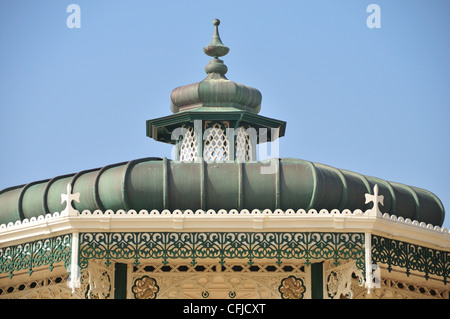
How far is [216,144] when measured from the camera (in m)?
40.8

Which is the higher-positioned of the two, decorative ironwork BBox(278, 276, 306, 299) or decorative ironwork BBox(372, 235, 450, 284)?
decorative ironwork BBox(372, 235, 450, 284)

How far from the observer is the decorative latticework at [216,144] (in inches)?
1603

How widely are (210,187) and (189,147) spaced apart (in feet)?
13.3

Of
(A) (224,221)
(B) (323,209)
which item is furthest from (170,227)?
(B) (323,209)

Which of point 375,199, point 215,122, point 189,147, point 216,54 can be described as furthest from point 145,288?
point 216,54

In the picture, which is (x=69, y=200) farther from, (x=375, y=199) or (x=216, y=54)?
(x=216, y=54)

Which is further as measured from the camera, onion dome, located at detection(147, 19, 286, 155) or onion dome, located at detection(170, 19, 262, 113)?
onion dome, located at detection(170, 19, 262, 113)

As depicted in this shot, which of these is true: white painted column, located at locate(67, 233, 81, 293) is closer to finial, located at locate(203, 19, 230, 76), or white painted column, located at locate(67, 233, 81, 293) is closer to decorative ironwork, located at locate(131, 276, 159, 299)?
decorative ironwork, located at locate(131, 276, 159, 299)

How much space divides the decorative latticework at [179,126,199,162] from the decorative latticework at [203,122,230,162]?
280 millimetres

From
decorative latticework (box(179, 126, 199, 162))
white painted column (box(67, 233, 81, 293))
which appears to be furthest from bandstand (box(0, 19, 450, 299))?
decorative latticework (box(179, 126, 199, 162))

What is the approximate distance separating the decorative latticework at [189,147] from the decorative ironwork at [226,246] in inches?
171

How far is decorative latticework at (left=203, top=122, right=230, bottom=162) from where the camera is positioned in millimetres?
40719

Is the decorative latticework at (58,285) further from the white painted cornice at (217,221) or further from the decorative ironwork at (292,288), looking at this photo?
the decorative ironwork at (292,288)

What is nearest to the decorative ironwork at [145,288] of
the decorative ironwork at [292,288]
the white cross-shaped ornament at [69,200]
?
the white cross-shaped ornament at [69,200]
